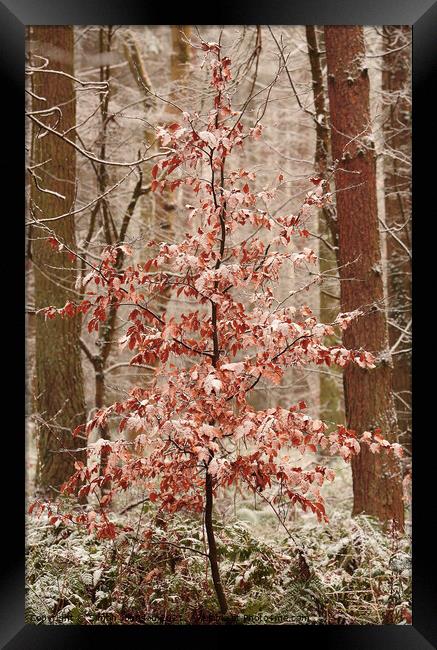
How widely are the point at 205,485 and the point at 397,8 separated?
286 centimetres

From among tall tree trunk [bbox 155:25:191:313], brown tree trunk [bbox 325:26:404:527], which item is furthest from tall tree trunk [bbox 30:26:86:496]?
brown tree trunk [bbox 325:26:404:527]

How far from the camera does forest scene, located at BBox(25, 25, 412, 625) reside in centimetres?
305

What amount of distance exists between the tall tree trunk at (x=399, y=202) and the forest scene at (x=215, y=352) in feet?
0.09

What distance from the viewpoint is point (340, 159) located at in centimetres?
432

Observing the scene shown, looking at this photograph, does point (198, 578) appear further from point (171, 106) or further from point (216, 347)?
point (171, 106)

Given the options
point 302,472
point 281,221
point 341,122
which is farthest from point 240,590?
point 341,122

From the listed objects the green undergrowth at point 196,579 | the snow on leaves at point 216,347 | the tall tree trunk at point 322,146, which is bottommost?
the green undergrowth at point 196,579

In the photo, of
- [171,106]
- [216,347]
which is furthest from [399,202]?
[216,347]

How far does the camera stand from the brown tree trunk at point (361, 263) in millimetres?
4262
